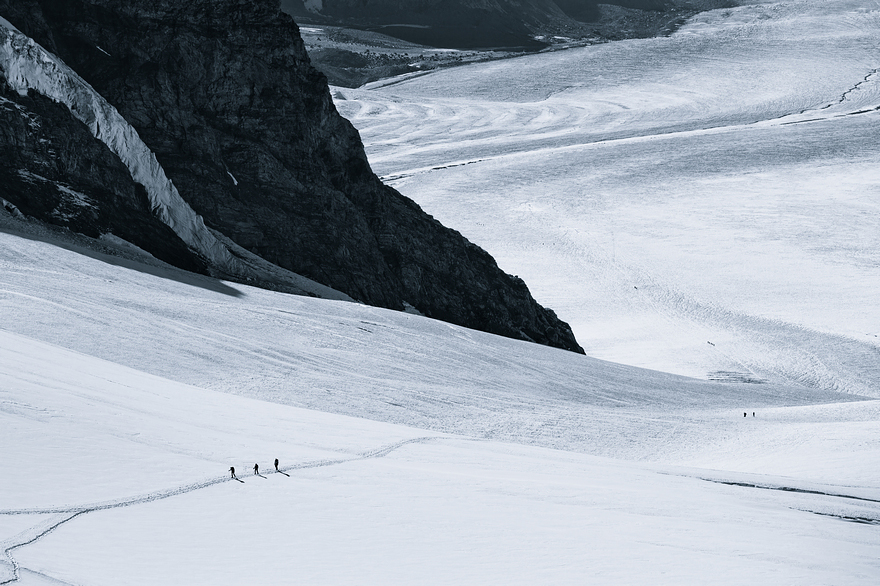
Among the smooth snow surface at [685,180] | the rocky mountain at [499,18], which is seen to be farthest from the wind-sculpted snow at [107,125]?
the rocky mountain at [499,18]

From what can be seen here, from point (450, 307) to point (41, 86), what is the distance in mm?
8828

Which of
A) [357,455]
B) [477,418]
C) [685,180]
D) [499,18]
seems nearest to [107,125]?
[477,418]

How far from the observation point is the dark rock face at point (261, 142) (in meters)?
18.3

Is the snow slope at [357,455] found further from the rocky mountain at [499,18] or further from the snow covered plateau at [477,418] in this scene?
the rocky mountain at [499,18]

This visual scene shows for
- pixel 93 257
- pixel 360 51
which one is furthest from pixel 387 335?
pixel 360 51

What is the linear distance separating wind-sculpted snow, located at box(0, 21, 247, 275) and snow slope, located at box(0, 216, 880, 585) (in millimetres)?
1550

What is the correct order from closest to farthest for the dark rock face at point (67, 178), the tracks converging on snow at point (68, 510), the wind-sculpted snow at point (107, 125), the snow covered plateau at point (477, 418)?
the tracks converging on snow at point (68, 510)
the snow covered plateau at point (477, 418)
the dark rock face at point (67, 178)
the wind-sculpted snow at point (107, 125)

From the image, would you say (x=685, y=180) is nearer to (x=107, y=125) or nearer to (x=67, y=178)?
(x=107, y=125)

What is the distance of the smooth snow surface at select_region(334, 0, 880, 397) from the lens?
24.7 meters

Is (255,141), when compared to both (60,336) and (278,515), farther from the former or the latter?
(278,515)

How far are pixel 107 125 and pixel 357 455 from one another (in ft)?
31.5

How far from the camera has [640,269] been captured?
29438mm

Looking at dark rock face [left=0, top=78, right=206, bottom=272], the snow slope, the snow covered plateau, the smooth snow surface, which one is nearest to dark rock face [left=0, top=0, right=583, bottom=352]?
dark rock face [left=0, top=78, right=206, bottom=272]

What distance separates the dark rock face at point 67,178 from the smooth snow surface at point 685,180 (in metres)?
11.2
